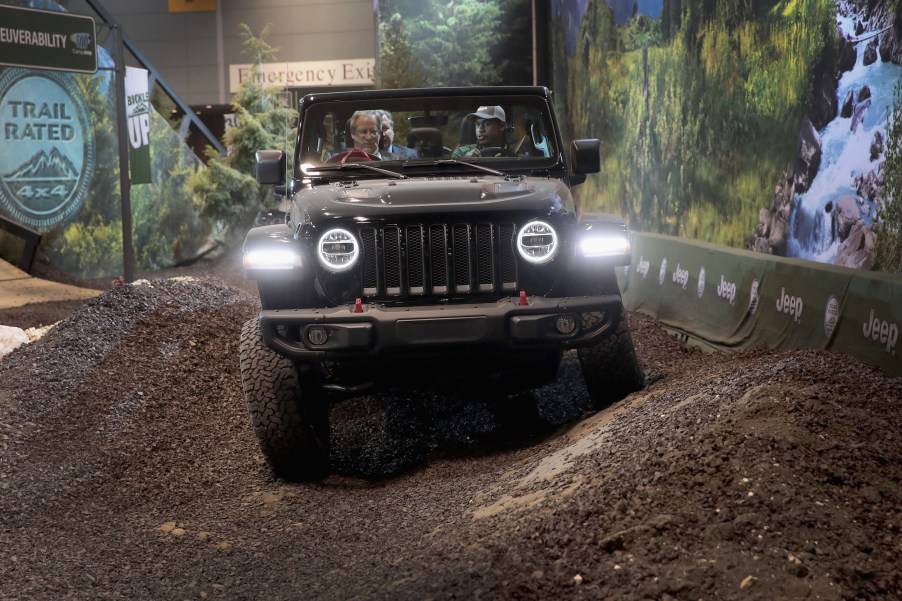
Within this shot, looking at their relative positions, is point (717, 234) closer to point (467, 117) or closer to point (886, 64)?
point (886, 64)

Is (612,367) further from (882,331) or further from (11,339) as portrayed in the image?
(11,339)

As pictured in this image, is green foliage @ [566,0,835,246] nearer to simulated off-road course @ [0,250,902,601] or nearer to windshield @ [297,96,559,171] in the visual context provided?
simulated off-road course @ [0,250,902,601]

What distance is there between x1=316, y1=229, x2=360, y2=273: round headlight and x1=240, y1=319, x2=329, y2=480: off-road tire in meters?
0.60

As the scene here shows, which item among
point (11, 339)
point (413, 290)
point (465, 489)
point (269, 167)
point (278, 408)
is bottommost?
point (465, 489)

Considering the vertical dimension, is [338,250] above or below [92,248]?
above

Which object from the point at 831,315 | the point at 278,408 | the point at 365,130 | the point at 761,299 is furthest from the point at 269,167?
the point at 761,299

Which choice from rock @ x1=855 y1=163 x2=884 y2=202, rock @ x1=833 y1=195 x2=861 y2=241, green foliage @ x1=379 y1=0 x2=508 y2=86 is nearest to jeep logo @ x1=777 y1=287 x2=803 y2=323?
rock @ x1=833 y1=195 x2=861 y2=241

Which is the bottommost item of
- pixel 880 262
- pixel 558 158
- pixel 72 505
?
pixel 72 505

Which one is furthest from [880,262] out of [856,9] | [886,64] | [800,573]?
[800,573]

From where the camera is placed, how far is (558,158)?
7184mm

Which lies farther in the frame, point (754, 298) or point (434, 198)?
point (754, 298)

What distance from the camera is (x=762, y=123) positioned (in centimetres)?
982

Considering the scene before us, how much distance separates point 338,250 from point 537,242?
1.08 meters

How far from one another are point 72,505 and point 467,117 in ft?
11.7
